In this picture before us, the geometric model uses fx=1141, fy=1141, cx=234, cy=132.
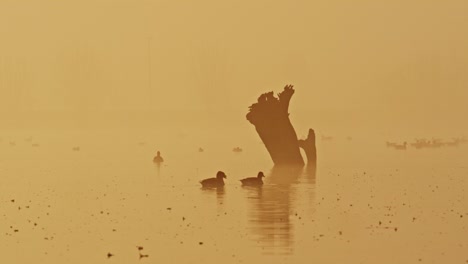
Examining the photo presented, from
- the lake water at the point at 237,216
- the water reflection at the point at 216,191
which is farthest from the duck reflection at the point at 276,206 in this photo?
the water reflection at the point at 216,191

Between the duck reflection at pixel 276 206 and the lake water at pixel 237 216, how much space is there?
0.22ft

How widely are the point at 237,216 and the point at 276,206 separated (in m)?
3.96

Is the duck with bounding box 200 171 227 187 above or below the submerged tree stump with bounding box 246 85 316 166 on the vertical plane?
below

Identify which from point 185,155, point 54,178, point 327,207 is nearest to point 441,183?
point 327,207

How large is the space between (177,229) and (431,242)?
9.29 m

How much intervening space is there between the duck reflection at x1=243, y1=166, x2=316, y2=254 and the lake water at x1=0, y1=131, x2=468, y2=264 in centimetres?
7

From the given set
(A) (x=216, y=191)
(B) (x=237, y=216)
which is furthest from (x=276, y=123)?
(B) (x=237, y=216)

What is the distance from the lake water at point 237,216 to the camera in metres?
34.9

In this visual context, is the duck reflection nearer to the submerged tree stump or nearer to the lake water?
the lake water

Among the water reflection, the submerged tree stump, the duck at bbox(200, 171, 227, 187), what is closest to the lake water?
the water reflection

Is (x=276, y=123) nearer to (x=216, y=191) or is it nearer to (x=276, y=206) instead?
(x=216, y=191)

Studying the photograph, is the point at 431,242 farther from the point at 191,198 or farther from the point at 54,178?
the point at 54,178

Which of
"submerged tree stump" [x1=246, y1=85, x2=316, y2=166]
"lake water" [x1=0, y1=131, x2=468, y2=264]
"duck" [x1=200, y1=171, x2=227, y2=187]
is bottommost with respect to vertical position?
"lake water" [x1=0, y1=131, x2=468, y2=264]

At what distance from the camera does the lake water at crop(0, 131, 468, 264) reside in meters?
34.9
